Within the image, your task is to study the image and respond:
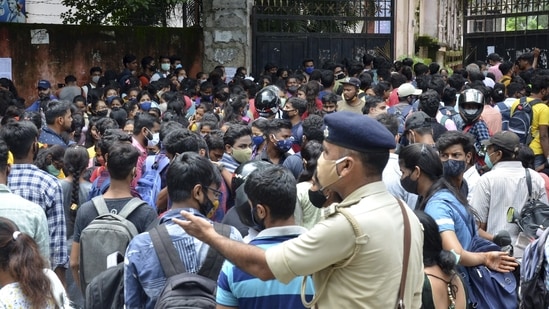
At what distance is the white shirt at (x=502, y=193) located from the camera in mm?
6762

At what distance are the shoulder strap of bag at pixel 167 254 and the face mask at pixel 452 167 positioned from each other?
2.55m

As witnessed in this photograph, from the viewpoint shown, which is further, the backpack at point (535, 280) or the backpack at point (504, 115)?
the backpack at point (504, 115)

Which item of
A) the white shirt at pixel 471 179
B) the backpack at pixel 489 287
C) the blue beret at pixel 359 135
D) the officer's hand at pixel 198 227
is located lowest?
the backpack at pixel 489 287

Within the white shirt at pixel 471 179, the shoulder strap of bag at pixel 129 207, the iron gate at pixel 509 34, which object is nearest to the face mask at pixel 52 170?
the shoulder strap of bag at pixel 129 207

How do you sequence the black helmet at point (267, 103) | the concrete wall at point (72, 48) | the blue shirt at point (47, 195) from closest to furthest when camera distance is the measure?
the blue shirt at point (47, 195), the black helmet at point (267, 103), the concrete wall at point (72, 48)

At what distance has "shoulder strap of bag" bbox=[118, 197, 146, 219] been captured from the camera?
18.0ft

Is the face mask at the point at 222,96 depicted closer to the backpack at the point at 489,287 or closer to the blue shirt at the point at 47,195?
the blue shirt at the point at 47,195

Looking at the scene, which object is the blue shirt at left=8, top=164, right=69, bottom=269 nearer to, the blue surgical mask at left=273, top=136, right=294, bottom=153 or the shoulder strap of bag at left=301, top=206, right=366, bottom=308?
the blue surgical mask at left=273, top=136, right=294, bottom=153

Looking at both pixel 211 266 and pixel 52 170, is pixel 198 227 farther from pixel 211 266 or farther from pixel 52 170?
pixel 52 170

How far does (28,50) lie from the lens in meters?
16.6

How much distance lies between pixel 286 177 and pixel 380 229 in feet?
2.90

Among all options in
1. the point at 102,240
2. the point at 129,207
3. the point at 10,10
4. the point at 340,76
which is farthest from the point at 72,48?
the point at 102,240

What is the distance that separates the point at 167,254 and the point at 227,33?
14.7m

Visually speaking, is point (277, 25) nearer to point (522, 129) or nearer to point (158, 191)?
point (522, 129)
